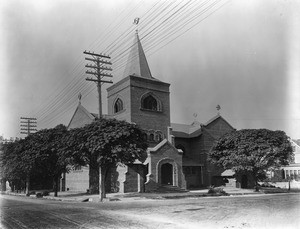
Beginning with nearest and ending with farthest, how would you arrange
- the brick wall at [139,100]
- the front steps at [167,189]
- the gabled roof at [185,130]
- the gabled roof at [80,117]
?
the front steps at [167,189] → the brick wall at [139,100] → the gabled roof at [80,117] → the gabled roof at [185,130]

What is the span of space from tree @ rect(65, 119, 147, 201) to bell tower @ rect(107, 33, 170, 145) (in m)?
9.49

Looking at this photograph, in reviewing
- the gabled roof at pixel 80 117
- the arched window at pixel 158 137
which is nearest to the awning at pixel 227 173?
the arched window at pixel 158 137

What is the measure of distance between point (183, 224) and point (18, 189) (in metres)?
44.1

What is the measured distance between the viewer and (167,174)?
120 feet

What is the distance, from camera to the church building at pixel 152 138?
34.2 metres

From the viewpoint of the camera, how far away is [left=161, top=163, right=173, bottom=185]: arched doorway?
3638cm

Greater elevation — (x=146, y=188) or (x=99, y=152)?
(x=99, y=152)

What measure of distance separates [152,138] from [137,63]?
10063mm

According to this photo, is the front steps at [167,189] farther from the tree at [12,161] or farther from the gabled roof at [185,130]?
the tree at [12,161]

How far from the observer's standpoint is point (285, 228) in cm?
1053

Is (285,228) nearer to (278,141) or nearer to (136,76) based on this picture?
(278,141)

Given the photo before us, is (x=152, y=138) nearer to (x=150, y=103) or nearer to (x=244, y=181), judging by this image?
(x=150, y=103)

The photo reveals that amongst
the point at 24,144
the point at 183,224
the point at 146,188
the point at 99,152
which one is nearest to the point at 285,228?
the point at 183,224

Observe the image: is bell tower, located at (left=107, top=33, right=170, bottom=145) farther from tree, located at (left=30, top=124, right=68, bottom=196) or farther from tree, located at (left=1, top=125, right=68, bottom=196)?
tree, located at (left=30, top=124, right=68, bottom=196)
